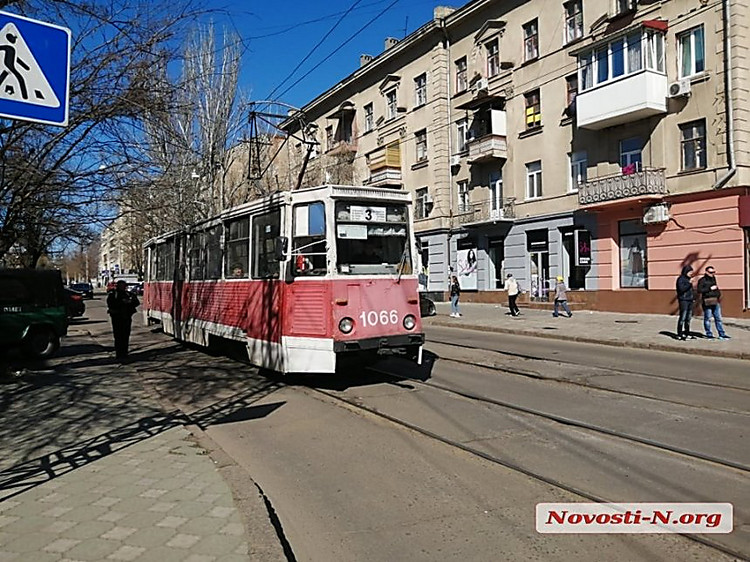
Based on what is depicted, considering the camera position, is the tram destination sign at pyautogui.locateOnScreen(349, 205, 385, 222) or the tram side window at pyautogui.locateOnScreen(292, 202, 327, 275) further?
the tram destination sign at pyautogui.locateOnScreen(349, 205, 385, 222)

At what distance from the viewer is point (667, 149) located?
24031 millimetres

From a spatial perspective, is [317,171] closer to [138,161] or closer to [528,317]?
[528,317]

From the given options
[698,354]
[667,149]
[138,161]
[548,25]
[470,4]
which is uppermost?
[470,4]

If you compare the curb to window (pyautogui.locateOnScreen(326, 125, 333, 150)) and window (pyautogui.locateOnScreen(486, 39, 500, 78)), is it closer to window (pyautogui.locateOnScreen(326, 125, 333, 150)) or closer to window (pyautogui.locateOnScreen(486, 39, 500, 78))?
window (pyautogui.locateOnScreen(486, 39, 500, 78))

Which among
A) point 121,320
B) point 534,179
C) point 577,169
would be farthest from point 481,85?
point 121,320

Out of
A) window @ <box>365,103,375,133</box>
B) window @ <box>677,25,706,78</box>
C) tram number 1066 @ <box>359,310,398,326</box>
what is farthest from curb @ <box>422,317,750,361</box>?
window @ <box>365,103,375,133</box>

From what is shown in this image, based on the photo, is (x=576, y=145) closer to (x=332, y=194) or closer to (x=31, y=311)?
(x=332, y=194)

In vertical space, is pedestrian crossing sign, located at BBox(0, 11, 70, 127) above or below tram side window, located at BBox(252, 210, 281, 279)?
above

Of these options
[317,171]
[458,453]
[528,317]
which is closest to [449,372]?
[458,453]

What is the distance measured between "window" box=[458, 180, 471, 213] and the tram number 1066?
84.3ft

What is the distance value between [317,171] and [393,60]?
8.40m

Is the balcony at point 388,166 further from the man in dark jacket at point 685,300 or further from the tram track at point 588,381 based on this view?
the tram track at point 588,381

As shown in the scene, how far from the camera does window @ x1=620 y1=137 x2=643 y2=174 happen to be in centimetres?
2508

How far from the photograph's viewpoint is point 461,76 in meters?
35.9
